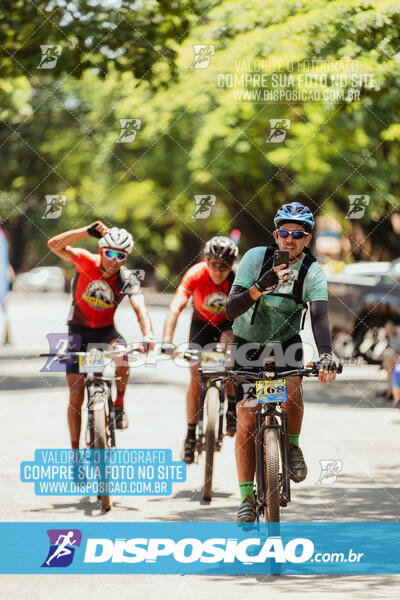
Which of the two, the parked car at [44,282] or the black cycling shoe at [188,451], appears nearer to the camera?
the black cycling shoe at [188,451]

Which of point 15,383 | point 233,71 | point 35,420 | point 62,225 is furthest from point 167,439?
point 62,225

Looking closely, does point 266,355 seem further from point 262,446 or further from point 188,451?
point 188,451

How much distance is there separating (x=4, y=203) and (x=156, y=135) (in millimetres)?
38495

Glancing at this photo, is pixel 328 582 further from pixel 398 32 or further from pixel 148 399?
pixel 148 399

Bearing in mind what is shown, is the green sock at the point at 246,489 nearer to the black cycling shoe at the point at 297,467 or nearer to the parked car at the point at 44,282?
the black cycling shoe at the point at 297,467

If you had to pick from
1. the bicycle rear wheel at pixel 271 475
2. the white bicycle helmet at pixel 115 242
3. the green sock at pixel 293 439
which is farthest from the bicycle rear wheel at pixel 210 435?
the bicycle rear wheel at pixel 271 475

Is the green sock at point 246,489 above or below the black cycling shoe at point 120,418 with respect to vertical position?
above

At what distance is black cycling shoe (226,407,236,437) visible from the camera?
967 cm

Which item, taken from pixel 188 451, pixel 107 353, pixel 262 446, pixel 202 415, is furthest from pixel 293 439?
pixel 188 451

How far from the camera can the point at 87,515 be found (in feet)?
27.3

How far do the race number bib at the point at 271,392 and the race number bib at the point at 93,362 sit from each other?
2.16 metres

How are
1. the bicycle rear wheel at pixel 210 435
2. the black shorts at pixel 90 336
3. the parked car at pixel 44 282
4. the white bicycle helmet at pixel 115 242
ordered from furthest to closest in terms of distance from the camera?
1. the parked car at pixel 44 282
2. the black shorts at pixel 90 336
3. the white bicycle helmet at pixel 115 242
4. the bicycle rear wheel at pixel 210 435

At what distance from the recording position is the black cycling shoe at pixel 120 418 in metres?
9.44

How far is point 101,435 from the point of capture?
8.54 m
